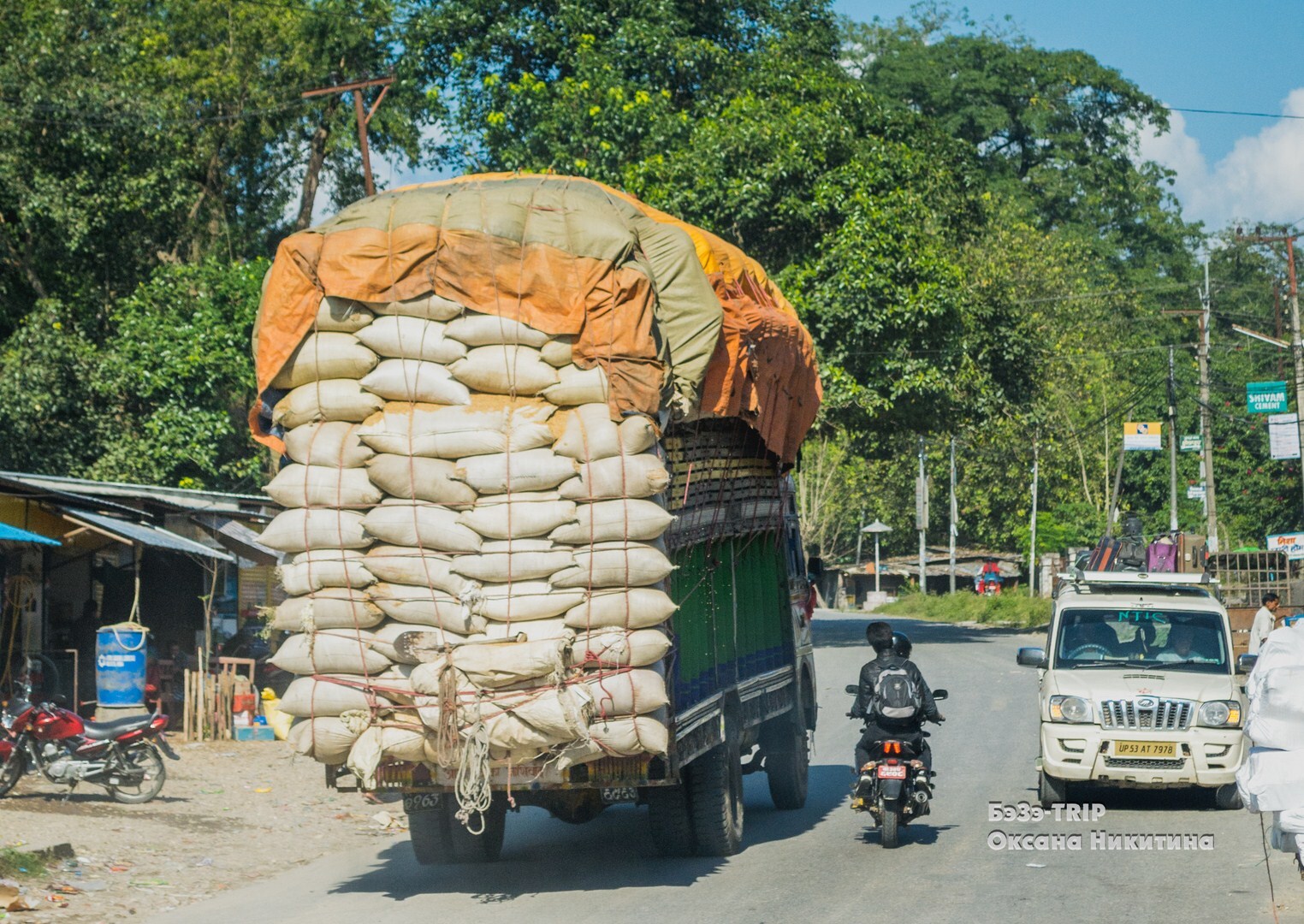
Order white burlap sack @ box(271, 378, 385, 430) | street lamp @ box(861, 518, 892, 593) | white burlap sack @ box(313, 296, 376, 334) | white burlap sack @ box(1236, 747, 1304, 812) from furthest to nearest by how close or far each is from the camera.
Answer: street lamp @ box(861, 518, 892, 593) → white burlap sack @ box(313, 296, 376, 334) → white burlap sack @ box(271, 378, 385, 430) → white burlap sack @ box(1236, 747, 1304, 812)

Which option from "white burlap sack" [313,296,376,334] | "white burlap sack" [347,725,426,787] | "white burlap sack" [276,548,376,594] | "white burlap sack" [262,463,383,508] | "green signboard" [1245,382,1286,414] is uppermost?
"green signboard" [1245,382,1286,414]

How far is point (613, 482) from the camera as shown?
847 cm

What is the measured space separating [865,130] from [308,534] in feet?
82.6

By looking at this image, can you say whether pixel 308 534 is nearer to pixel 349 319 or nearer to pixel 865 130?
pixel 349 319

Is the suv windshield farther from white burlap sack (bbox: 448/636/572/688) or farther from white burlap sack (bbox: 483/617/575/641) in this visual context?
white burlap sack (bbox: 448/636/572/688)

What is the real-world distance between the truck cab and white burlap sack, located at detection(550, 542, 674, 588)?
15.8 feet

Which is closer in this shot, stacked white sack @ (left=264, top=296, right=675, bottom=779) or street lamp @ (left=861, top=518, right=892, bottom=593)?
stacked white sack @ (left=264, top=296, right=675, bottom=779)

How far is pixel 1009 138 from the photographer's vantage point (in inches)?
2714

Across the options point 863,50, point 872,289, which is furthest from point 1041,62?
point 872,289

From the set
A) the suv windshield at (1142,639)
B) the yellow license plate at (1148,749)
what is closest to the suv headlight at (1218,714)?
the yellow license plate at (1148,749)

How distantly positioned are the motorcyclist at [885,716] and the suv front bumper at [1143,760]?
1.49 metres

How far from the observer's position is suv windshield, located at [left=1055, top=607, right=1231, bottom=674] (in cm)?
1244

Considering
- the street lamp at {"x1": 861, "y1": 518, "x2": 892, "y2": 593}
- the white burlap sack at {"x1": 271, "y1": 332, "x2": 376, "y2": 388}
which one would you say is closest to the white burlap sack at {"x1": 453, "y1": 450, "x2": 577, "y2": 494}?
the white burlap sack at {"x1": 271, "y1": 332, "x2": 376, "y2": 388}

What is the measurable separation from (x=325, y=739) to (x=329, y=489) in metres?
1.42
